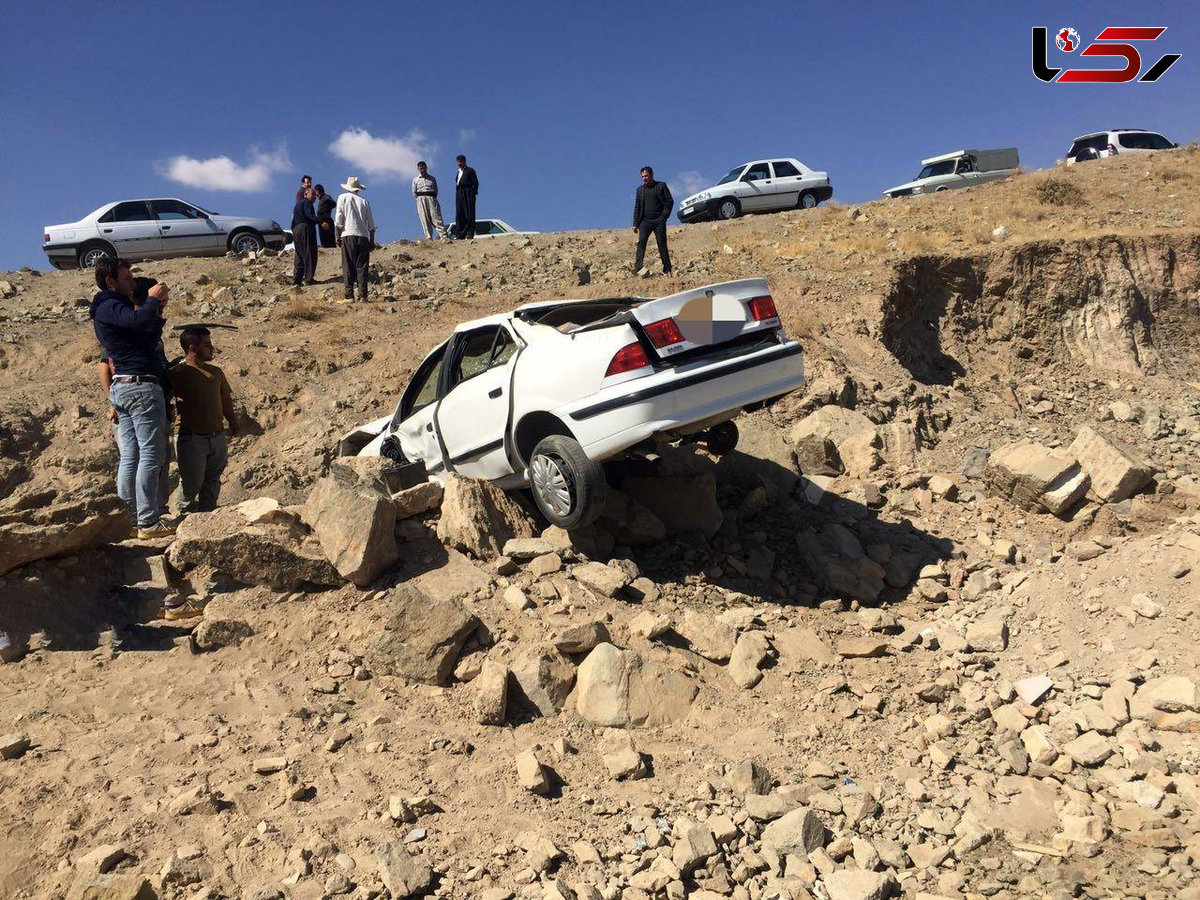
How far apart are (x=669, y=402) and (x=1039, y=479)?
371 centimetres

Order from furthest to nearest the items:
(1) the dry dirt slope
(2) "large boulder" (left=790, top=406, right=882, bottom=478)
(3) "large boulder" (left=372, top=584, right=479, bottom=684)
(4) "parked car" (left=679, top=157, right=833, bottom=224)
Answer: (4) "parked car" (left=679, top=157, right=833, bottom=224) < (2) "large boulder" (left=790, top=406, right=882, bottom=478) < (3) "large boulder" (left=372, top=584, right=479, bottom=684) < (1) the dry dirt slope

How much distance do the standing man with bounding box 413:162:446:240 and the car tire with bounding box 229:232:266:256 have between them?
11.5 ft

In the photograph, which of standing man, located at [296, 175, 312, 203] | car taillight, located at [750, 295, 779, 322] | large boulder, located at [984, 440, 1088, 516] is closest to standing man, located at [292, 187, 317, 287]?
standing man, located at [296, 175, 312, 203]

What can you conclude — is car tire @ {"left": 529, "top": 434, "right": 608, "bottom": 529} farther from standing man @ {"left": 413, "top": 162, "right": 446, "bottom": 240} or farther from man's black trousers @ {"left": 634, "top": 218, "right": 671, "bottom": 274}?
standing man @ {"left": 413, "top": 162, "right": 446, "bottom": 240}

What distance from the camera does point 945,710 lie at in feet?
14.3

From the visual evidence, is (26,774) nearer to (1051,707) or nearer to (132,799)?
(132,799)

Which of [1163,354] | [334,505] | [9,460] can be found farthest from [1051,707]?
[9,460]

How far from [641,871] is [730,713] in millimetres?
1274

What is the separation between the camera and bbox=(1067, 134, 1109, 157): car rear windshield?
74.3 ft

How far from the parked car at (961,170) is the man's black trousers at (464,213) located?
11.9m

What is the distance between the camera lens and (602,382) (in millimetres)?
4785

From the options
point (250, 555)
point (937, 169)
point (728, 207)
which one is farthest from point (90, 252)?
point (937, 169)

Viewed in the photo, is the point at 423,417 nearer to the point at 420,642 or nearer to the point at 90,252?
the point at 420,642

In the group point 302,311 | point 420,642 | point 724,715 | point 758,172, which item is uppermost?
point 758,172
